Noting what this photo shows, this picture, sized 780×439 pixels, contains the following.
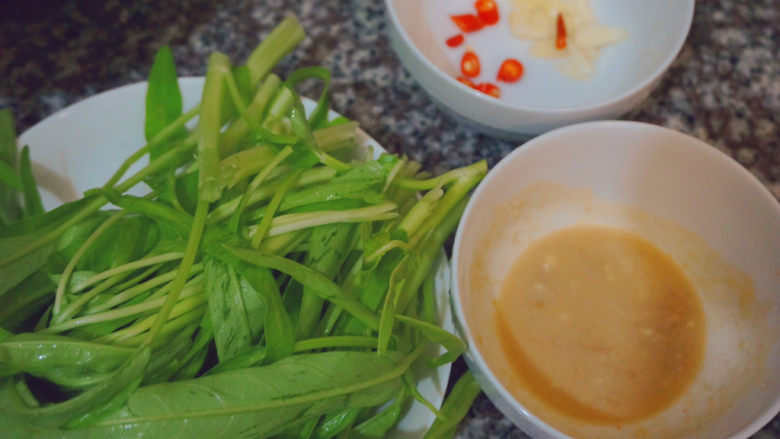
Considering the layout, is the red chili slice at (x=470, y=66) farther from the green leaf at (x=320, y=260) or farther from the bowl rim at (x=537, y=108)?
the green leaf at (x=320, y=260)

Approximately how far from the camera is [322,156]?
0.81 meters

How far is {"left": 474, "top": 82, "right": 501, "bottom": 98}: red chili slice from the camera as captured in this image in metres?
1.10

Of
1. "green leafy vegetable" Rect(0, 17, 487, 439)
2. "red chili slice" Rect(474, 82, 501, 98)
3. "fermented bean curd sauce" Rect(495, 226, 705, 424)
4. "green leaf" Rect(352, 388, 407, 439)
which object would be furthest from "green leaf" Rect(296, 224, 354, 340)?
"red chili slice" Rect(474, 82, 501, 98)

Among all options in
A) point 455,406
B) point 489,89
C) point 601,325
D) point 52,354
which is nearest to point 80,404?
point 52,354

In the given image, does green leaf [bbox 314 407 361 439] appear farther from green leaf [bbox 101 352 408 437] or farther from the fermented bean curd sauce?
the fermented bean curd sauce

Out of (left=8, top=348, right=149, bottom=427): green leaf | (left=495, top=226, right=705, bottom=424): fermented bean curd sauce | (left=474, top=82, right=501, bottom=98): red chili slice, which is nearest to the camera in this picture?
(left=8, top=348, right=149, bottom=427): green leaf

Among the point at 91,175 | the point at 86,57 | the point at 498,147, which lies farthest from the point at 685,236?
the point at 86,57

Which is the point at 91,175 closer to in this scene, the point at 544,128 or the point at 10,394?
the point at 10,394

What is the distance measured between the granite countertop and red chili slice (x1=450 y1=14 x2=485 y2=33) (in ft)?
0.42

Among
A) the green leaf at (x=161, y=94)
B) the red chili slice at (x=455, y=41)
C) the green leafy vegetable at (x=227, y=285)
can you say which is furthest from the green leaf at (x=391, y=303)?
the red chili slice at (x=455, y=41)

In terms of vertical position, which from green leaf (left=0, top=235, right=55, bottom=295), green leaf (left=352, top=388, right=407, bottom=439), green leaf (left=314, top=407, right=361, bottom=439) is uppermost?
green leaf (left=0, top=235, right=55, bottom=295)

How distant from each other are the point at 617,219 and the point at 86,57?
932mm

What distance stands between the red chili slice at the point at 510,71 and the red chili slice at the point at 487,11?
10cm

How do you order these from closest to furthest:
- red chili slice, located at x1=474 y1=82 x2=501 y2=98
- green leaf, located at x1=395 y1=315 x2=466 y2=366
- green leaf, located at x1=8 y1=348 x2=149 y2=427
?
1. green leaf, located at x1=8 y1=348 x2=149 y2=427
2. green leaf, located at x1=395 y1=315 x2=466 y2=366
3. red chili slice, located at x1=474 y1=82 x2=501 y2=98
